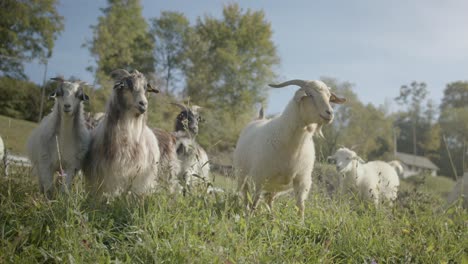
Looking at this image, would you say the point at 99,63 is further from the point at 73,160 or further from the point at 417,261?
the point at 417,261

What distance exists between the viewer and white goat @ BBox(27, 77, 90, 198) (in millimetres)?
4945

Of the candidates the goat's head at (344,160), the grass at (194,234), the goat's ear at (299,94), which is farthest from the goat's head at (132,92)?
the goat's head at (344,160)

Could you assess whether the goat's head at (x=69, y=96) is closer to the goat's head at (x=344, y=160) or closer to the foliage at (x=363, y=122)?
the goat's head at (x=344, y=160)

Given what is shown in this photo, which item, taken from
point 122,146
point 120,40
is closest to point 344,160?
point 122,146

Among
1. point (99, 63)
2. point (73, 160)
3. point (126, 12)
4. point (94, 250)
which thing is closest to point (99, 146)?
point (73, 160)

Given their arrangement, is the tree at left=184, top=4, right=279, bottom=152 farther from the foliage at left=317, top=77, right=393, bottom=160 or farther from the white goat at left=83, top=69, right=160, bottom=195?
the white goat at left=83, top=69, right=160, bottom=195

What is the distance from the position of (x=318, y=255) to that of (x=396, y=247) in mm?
876

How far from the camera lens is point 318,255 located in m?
3.30

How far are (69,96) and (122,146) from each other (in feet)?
3.33

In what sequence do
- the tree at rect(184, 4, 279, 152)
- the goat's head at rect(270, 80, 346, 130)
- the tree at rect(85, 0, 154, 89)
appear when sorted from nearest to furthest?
the goat's head at rect(270, 80, 346, 130) < the tree at rect(85, 0, 154, 89) < the tree at rect(184, 4, 279, 152)

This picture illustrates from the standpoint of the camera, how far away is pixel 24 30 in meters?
22.3

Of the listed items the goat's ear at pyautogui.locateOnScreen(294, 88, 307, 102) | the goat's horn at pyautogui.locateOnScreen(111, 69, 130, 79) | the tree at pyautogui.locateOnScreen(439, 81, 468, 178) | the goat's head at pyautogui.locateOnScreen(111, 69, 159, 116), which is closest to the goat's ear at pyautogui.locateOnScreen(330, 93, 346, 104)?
the goat's ear at pyautogui.locateOnScreen(294, 88, 307, 102)

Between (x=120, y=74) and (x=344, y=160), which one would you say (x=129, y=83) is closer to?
(x=120, y=74)

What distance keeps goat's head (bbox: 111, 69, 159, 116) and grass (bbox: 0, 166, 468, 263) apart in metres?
1.45
